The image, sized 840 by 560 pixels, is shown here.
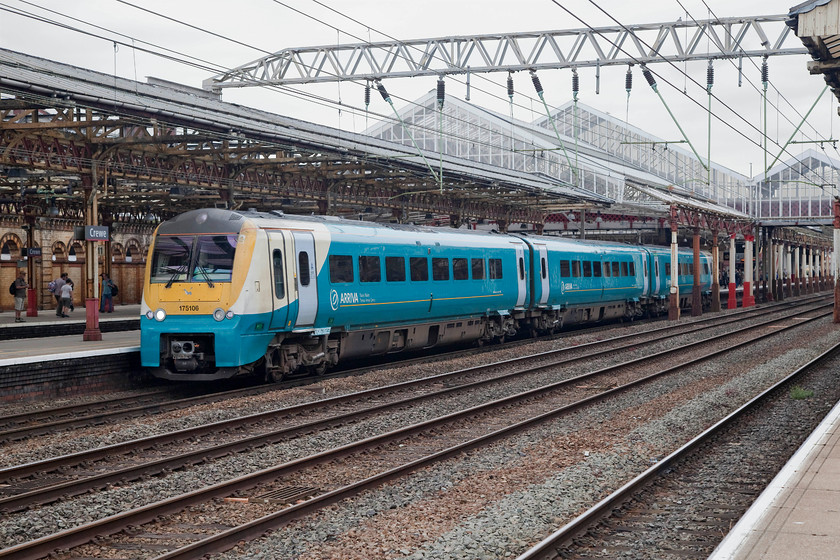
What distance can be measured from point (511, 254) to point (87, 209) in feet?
35.3

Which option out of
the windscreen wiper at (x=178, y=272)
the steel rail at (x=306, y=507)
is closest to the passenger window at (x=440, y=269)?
the windscreen wiper at (x=178, y=272)

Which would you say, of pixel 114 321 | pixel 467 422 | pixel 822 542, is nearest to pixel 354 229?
pixel 467 422

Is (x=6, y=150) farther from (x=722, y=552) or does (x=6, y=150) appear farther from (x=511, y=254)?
(x=722, y=552)

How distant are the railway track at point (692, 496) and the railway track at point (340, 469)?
2.32 meters

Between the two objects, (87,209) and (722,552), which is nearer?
(722,552)

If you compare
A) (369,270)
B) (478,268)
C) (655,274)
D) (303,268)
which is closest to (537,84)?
(478,268)

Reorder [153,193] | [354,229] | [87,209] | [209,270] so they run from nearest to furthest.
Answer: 1. [209,270]
2. [354,229]
3. [87,209]
4. [153,193]

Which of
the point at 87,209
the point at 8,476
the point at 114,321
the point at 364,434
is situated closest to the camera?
the point at 8,476

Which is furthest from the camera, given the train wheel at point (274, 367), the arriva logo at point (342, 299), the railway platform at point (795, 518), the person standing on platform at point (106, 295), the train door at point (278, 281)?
the person standing on platform at point (106, 295)

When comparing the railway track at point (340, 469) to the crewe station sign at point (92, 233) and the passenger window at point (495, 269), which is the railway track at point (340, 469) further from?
the crewe station sign at point (92, 233)

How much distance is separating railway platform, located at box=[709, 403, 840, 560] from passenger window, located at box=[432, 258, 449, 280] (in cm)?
1261

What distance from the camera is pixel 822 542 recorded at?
21.2ft

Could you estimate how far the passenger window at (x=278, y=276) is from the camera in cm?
1629

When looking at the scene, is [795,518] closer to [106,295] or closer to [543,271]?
[543,271]
